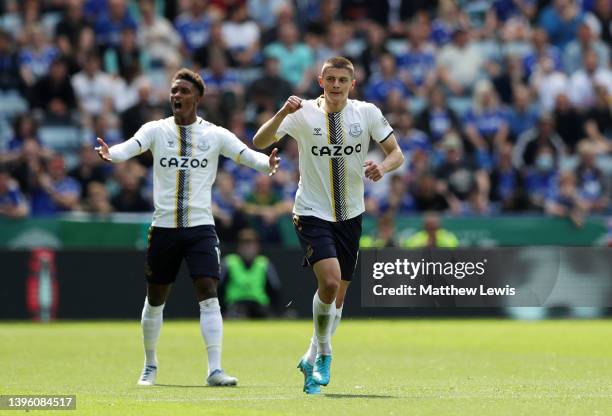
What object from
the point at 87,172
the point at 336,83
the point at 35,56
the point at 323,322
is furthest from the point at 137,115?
the point at 323,322

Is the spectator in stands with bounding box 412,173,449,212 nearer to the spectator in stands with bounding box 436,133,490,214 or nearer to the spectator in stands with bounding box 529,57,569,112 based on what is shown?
the spectator in stands with bounding box 436,133,490,214

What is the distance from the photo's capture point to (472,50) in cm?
2583

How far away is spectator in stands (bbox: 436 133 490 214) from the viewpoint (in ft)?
74.2

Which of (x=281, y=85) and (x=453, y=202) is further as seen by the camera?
(x=281, y=85)

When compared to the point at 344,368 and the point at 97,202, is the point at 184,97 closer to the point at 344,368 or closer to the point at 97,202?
the point at 344,368

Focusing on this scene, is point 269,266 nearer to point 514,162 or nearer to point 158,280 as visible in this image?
point 514,162

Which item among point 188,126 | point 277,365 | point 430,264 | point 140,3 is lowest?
point 277,365

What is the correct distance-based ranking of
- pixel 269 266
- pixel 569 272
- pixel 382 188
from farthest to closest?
pixel 382 188 → pixel 269 266 → pixel 569 272

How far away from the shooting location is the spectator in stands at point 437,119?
24078 mm

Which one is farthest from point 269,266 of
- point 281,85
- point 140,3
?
point 140,3

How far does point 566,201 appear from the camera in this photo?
22672 millimetres

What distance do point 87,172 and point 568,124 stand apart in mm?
8289

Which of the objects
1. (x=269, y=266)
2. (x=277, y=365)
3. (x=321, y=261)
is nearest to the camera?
(x=321, y=261)

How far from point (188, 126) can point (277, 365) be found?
9.53 feet
